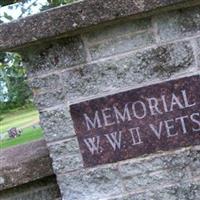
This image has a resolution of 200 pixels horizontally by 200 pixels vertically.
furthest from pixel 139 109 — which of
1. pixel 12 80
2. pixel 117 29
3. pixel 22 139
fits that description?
pixel 12 80

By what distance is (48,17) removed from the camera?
107 inches

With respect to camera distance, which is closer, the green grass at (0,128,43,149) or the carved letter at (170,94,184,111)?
the carved letter at (170,94,184,111)

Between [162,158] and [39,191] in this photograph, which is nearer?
[162,158]

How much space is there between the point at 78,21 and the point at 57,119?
50 centimetres

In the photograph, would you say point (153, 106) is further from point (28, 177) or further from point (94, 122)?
point (28, 177)

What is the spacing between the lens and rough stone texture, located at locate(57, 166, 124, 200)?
2.86 meters

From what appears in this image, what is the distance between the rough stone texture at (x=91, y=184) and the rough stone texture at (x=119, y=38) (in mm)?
567

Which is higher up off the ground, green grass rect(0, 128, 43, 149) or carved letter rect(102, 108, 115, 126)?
carved letter rect(102, 108, 115, 126)

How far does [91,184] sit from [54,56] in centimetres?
65

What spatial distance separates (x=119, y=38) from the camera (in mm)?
2793

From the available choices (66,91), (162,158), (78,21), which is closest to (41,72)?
(66,91)

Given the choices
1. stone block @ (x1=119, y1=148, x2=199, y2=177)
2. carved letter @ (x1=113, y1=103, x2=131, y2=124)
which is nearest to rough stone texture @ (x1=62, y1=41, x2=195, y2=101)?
carved letter @ (x1=113, y1=103, x2=131, y2=124)

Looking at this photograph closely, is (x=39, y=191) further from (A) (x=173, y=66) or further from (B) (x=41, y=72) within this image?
(A) (x=173, y=66)

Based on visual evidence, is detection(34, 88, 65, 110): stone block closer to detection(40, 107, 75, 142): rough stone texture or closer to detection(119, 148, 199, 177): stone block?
detection(40, 107, 75, 142): rough stone texture
